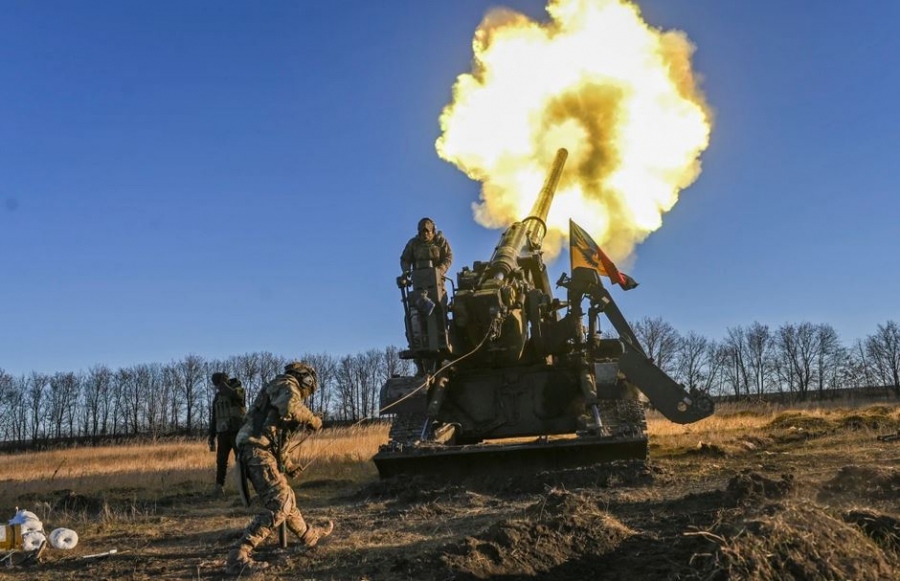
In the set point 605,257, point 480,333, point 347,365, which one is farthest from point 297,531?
point 347,365

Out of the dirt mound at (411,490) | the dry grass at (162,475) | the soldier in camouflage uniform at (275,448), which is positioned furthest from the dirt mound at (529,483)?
the soldier in camouflage uniform at (275,448)

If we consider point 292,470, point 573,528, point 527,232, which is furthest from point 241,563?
point 527,232

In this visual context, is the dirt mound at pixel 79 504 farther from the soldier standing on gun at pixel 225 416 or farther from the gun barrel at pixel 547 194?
the gun barrel at pixel 547 194

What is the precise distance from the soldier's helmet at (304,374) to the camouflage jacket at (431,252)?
5.08 metres

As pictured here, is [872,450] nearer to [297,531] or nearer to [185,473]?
[297,531]

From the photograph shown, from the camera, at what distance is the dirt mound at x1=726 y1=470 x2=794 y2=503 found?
629 cm

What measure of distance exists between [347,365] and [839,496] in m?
69.8

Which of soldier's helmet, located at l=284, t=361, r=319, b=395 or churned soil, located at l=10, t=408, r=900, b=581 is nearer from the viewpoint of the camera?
churned soil, located at l=10, t=408, r=900, b=581

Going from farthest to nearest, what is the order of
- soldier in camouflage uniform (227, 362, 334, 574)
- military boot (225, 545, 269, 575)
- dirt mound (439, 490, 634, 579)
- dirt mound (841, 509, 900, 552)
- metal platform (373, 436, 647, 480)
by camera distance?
1. metal platform (373, 436, 647, 480)
2. soldier in camouflage uniform (227, 362, 334, 574)
3. military boot (225, 545, 269, 575)
4. dirt mound (439, 490, 634, 579)
5. dirt mound (841, 509, 900, 552)

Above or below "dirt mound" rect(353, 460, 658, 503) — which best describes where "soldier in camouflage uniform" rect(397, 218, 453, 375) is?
above

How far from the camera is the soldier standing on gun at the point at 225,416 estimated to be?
37.4 ft

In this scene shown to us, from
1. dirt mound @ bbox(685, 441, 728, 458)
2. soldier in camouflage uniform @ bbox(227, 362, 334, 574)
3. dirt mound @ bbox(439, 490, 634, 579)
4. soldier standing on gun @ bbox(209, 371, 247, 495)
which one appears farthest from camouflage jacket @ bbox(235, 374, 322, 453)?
dirt mound @ bbox(685, 441, 728, 458)

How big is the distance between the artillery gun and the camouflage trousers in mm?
4400

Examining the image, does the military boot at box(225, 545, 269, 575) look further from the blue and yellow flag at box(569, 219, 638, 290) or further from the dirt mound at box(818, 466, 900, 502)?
the blue and yellow flag at box(569, 219, 638, 290)
